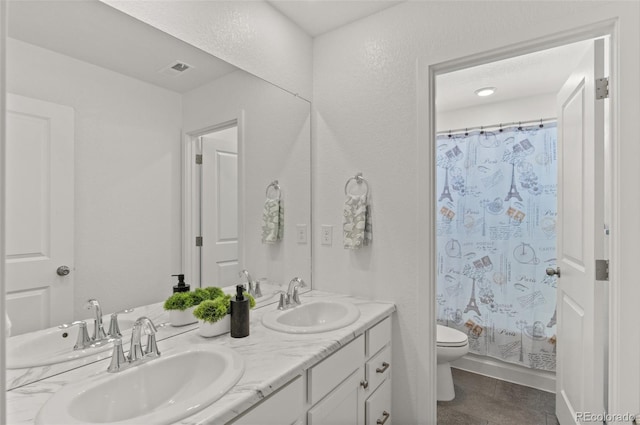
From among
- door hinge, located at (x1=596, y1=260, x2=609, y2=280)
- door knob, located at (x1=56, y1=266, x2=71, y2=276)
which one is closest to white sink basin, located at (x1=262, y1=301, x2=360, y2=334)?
door knob, located at (x1=56, y1=266, x2=71, y2=276)

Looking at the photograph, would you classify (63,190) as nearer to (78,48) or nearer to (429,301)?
(78,48)

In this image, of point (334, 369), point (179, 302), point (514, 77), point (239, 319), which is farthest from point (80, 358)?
point (514, 77)

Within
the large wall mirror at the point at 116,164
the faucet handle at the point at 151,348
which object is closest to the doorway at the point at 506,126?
the large wall mirror at the point at 116,164

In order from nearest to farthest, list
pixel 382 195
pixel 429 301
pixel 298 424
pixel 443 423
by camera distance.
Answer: pixel 298 424 < pixel 429 301 < pixel 382 195 < pixel 443 423

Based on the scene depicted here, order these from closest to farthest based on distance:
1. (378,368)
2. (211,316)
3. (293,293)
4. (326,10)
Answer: (211,316), (378,368), (293,293), (326,10)

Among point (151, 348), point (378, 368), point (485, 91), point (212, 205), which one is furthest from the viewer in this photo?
point (485, 91)

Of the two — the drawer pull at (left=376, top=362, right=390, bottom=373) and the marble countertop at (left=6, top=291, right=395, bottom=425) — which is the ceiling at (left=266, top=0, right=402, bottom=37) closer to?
the marble countertop at (left=6, top=291, right=395, bottom=425)

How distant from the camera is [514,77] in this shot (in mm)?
2430

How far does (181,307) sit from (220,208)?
1.50 ft

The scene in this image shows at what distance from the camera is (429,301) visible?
1679 mm

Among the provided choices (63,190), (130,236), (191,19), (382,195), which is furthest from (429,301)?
(191,19)

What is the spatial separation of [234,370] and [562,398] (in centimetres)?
204

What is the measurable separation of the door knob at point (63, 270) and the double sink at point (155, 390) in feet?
1.05

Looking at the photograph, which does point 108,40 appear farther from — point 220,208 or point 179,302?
point 179,302
